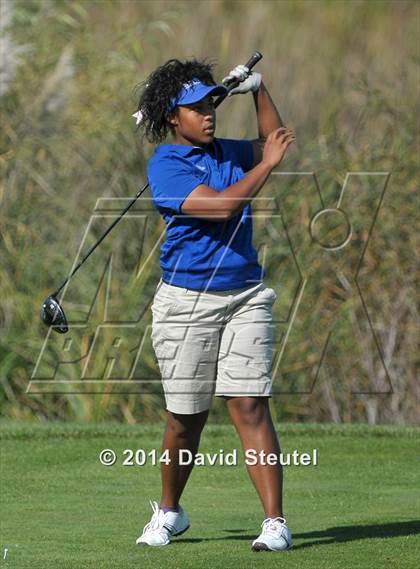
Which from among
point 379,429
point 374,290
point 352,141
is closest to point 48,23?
point 352,141

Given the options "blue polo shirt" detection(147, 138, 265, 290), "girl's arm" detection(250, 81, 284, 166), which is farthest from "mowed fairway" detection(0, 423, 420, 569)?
"girl's arm" detection(250, 81, 284, 166)

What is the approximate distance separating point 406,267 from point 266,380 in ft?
16.1

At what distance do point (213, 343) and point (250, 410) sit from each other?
11.5 inches

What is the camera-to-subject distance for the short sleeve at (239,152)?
5.51 meters

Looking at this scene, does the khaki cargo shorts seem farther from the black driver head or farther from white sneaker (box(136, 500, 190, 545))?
the black driver head

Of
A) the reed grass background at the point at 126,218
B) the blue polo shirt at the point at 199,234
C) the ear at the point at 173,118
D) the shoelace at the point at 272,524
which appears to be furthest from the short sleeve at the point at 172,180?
the reed grass background at the point at 126,218

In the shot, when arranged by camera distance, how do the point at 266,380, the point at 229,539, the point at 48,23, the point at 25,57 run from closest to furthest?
the point at 266,380
the point at 229,539
the point at 25,57
the point at 48,23

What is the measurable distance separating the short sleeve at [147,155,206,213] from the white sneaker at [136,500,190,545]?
1212 mm

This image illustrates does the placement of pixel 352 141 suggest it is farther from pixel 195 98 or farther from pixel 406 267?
pixel 195 98

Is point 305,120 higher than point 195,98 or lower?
higher

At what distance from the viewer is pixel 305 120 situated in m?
12.1

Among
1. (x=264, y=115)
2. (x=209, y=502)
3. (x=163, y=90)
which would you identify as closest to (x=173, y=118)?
(x=163, y=90)

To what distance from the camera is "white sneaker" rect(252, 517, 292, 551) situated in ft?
17.1

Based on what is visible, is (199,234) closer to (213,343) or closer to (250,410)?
(213,343)
